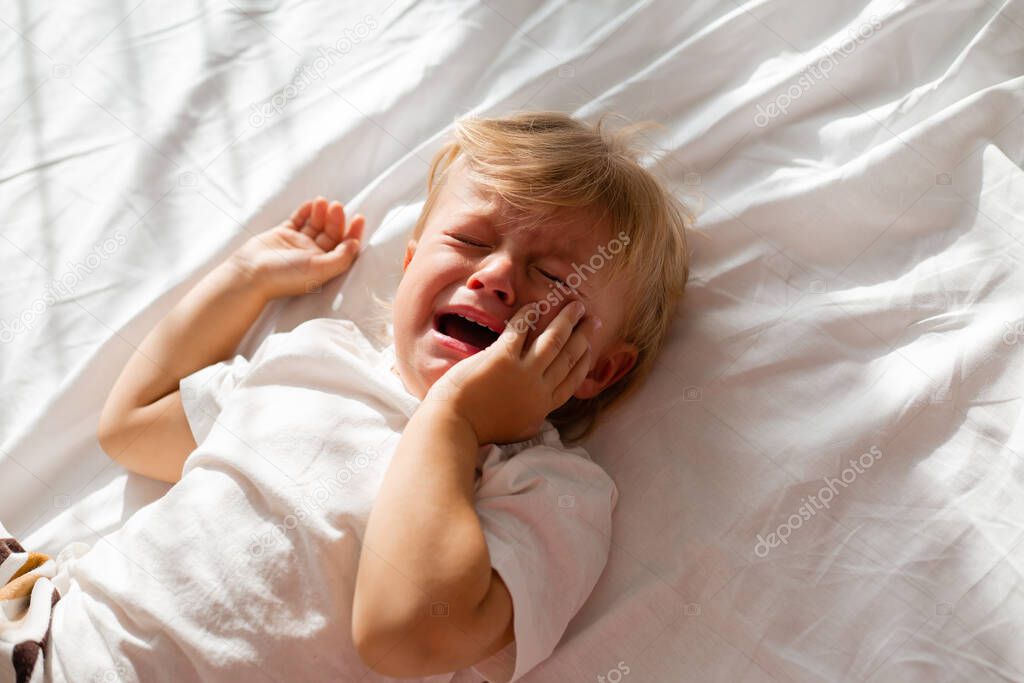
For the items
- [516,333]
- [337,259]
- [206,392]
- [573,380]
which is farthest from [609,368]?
[206,392]

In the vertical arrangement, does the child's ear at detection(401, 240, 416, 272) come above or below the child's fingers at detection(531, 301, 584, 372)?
above

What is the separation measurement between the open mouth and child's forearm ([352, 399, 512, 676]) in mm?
177

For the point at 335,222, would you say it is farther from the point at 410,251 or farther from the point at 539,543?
the point at 539,543

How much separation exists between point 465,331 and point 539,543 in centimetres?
30

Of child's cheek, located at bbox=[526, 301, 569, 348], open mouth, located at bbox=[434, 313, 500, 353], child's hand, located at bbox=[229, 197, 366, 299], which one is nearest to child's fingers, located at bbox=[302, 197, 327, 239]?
child's hand, located at bbox=[229, 197, 366, 299]

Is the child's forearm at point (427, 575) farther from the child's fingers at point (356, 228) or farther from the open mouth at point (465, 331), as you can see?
the child's fingers at point (356, 228)

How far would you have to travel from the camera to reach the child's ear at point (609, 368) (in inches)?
52.0

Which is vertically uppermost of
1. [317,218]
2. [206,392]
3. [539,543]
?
[317,218]

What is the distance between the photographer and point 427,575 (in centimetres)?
105

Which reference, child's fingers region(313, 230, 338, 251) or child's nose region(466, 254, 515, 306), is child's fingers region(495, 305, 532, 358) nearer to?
child's nose region(466, 254, 515, 306)

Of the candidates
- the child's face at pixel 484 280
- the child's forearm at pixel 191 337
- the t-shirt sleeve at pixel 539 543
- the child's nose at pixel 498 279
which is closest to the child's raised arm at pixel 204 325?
the child's forearm at pixel 191 337

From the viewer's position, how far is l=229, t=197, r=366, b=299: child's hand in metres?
1.46

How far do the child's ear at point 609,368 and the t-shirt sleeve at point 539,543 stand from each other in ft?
0.48

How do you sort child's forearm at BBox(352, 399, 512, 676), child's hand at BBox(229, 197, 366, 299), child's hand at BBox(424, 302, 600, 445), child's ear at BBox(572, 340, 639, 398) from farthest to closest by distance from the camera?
child's hand at BBox(229, 197, 366, 299) → child's ear at BBox(572, 340, 639, 398) → child's hand at BBox(424, 302, 600, 445) → child's forearm at BBox(352, 399, 512, 676)
